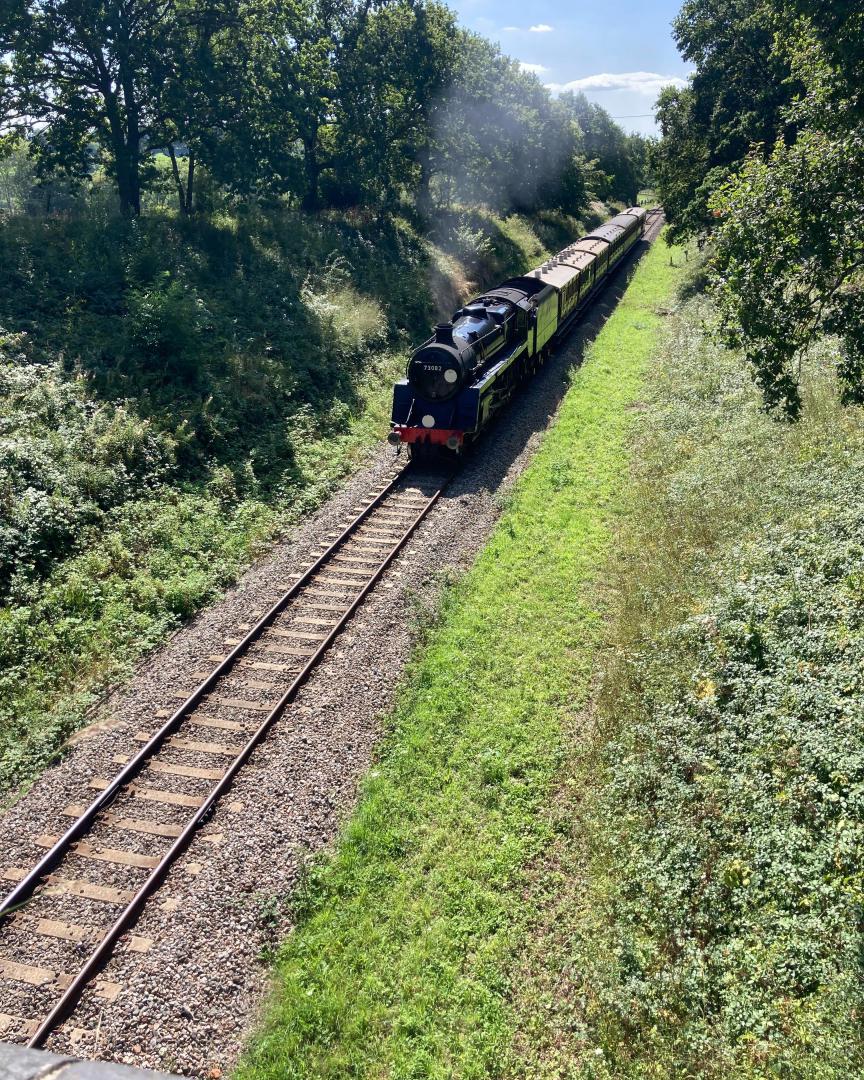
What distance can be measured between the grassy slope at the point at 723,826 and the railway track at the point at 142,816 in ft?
14.0

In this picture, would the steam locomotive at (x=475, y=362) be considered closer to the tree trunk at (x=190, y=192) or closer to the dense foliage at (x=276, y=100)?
the dense foliage at (x=276, y=100)

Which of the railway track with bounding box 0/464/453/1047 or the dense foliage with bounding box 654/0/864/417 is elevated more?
the dense foliage with bounding box 654/0/864/417

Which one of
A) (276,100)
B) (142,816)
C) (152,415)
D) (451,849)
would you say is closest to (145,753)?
(142,816)

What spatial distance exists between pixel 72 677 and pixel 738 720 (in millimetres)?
9628

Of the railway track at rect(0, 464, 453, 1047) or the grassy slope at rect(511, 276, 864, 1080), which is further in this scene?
the railway track at rect(0, 464, 453, 1047)

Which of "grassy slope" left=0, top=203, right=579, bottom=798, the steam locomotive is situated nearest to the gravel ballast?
"grassy slope" left=0, top=203, right=579, bottom=798

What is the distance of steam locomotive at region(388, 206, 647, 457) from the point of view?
16.6 meters

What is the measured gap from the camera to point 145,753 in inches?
353

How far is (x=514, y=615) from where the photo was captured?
458 inches

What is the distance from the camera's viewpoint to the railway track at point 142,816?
6.59 metres

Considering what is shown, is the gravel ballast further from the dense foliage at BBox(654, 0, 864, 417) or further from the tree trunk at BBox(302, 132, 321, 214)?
the tree trunk at BBox(302, 132, 321, 214)

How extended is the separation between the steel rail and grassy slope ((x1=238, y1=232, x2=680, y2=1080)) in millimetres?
2938

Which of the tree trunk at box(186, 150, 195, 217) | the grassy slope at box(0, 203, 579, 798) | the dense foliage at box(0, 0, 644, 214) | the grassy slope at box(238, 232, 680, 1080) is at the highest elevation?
the dense foliage at box(0, 0, 644, 214)

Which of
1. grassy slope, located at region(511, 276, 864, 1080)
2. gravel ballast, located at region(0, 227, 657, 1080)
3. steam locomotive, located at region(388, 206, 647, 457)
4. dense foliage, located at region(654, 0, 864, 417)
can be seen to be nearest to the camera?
grassy slope, located at region(511, 276, 864, 1080)
